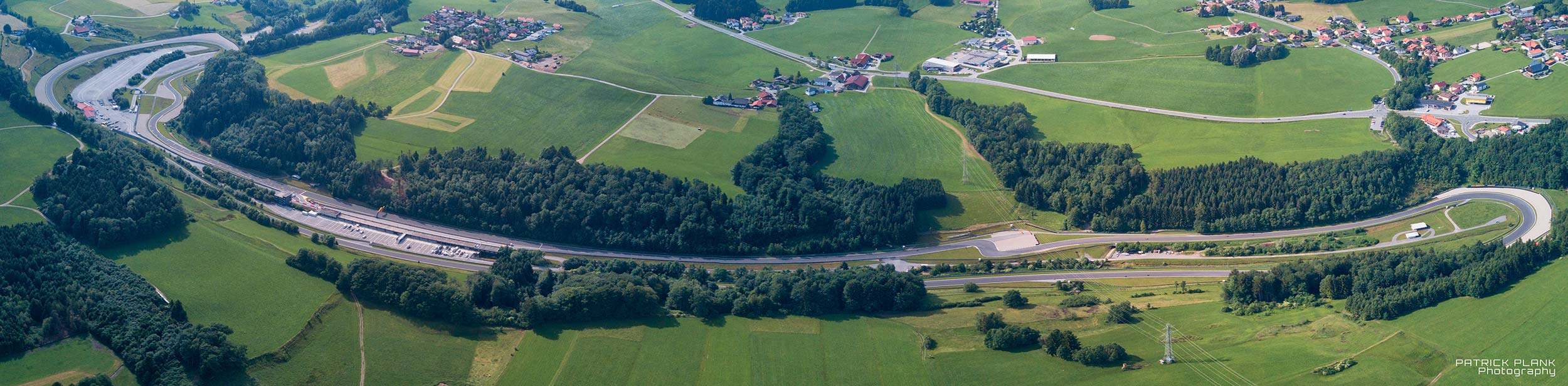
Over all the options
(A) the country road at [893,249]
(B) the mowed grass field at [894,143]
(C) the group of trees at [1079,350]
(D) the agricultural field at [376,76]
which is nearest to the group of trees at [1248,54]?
(A) the country road at [893,249]

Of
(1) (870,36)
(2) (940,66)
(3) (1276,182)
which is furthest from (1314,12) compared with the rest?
(1) (870,36)

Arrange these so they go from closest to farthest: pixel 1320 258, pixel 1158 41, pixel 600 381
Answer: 1. pixel 600 381
2. pixel 1320 258
3. pixel 1158 41

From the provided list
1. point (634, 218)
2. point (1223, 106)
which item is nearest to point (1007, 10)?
point (1223, 106)

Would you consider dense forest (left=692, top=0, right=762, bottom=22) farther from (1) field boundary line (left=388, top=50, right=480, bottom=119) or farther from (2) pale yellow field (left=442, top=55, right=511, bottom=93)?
(1) field boundary line (left=388, top=50, right=480, bottom=119)

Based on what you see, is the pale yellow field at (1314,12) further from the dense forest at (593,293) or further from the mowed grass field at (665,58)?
the dense forest at (593,293)

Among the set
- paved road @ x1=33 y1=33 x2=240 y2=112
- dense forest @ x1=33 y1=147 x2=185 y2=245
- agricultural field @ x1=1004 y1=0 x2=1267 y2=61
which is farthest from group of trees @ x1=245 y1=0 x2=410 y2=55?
agricultural field @ x1=1004 y1=0 x2=1267 y2=61

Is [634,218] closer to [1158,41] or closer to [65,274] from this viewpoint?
[65,274]
